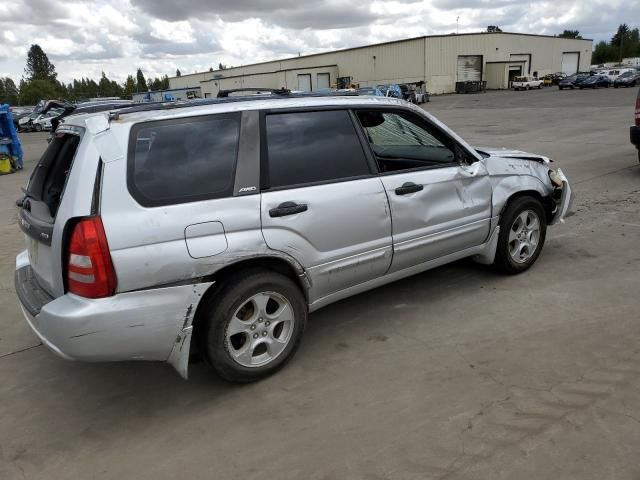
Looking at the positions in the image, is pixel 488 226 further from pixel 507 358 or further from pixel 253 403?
pixel 253 403

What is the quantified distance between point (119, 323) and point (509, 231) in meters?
3.26

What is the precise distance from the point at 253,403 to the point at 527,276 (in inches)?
113

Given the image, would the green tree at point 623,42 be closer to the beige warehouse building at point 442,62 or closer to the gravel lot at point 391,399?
the beige warehouse building at point 442,62

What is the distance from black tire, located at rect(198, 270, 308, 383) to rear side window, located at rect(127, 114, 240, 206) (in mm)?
532

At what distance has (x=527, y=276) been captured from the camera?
15.1 ft

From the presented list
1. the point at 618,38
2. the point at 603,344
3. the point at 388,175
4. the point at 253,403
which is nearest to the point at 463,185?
the point at 388,175

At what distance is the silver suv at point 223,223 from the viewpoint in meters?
2.60

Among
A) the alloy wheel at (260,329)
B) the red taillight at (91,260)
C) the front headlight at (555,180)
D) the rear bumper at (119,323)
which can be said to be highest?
the red taillight at (91,260)

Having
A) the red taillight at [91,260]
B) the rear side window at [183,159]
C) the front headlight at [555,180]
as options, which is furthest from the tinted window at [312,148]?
the front headlight at [555,180]

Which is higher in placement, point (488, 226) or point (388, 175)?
point (388, 175)

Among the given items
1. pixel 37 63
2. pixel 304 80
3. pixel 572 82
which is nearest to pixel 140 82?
pixel 37 63

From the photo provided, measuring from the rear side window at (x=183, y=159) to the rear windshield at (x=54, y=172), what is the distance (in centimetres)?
42

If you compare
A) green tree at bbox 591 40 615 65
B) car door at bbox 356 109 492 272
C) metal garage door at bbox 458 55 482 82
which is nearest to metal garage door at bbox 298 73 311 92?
metal garage door at bbox 458 55 482 82

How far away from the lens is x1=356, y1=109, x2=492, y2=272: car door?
11.9ft
